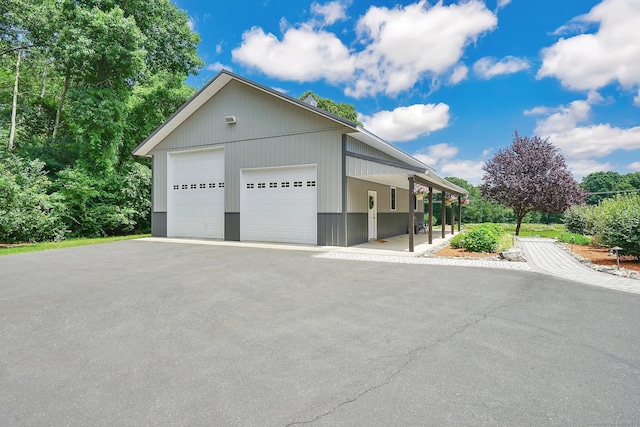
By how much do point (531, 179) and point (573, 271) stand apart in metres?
10.6

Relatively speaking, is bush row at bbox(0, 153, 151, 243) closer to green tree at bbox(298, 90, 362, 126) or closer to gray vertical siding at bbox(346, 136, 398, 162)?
gray vertical siding at bbox(346, 136, 398, 162)

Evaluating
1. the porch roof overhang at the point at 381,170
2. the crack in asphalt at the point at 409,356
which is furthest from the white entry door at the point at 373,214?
the crack in asphalt at the point at 409,356

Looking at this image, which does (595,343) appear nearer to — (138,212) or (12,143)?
(138,212)

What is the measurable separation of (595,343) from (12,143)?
24181mm

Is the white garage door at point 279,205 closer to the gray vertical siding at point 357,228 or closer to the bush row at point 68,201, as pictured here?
the gray vertical siding at point 357,228

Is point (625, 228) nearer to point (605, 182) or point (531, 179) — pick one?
point (531, 179)

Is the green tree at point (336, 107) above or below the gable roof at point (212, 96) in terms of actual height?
above

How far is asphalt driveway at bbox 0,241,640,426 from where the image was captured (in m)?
2.03

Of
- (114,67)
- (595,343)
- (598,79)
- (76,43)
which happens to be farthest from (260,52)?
(595,343)

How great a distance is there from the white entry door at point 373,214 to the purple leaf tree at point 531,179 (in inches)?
300

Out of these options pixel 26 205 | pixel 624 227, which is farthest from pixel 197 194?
pixel 624 227

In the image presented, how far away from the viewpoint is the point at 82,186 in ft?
49.0

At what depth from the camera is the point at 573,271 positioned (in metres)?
6.77

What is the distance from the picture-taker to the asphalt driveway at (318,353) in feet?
6.66
